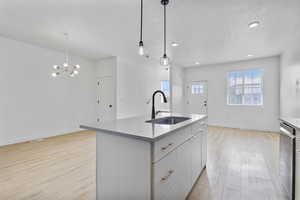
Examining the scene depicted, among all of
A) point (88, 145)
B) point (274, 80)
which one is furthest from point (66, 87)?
point (274, 80)

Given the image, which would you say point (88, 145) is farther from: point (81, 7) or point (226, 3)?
point (226, 3)

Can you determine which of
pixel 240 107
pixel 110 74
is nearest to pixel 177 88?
pixel 240 107

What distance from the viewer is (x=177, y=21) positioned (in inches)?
112

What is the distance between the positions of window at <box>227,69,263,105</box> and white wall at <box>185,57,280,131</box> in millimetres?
152

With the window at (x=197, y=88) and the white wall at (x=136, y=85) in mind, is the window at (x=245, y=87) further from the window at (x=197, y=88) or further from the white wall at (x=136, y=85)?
the white wall at (x=136, y=85)

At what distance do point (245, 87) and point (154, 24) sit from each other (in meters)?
4.67

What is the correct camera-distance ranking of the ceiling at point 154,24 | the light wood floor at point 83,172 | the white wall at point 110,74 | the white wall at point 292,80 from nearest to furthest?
the light wood floor at point 83,172, the ceiling at point 154,24, the white wall at point 292,80, the white wall at point 110,74

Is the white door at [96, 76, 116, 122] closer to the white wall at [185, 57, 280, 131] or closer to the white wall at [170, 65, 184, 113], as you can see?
the white wall at [170, 65, 184, 113]

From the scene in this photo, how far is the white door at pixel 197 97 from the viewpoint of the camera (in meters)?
6.58

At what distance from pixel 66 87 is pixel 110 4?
3.50m

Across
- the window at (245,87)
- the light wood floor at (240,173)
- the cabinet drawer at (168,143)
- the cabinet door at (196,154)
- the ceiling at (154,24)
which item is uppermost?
the ceiling at (154,24)

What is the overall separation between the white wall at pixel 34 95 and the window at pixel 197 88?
472 centimetres

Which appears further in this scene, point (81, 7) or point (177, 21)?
point (177, 21)

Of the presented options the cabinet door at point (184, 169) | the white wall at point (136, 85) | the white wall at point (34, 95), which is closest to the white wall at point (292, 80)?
the cabinet door at point (184, 169)
